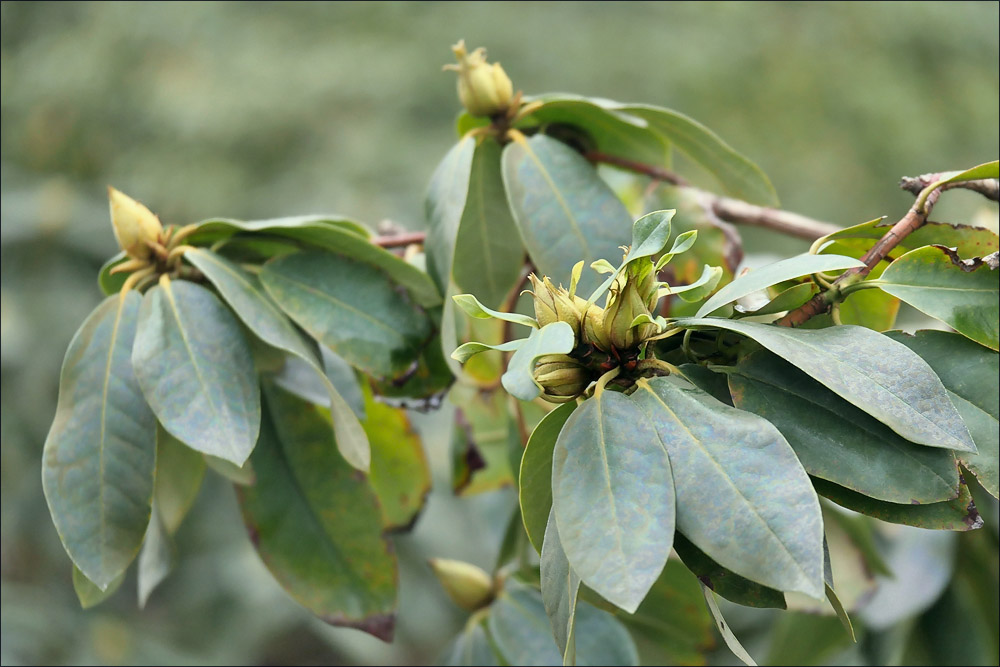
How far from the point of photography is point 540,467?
0.41 metres

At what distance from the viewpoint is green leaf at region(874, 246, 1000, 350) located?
42 centimetres

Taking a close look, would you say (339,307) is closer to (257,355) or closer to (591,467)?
(257,355)

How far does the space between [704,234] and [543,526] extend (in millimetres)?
389

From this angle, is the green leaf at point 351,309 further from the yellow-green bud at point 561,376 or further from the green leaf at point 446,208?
the yellow-green bud at point 561,376

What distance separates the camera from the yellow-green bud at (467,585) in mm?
719

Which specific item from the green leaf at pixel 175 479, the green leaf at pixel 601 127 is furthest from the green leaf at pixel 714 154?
the green leaf at pixel 175 479

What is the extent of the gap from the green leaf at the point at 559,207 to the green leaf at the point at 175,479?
10.9 inches

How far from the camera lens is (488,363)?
0.73 metres

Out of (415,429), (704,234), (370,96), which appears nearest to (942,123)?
(370,96)

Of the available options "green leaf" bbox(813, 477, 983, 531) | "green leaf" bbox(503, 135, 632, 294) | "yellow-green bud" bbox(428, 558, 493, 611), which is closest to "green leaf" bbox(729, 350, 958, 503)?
"green leaf" bbox(813, 477, 983, 531)

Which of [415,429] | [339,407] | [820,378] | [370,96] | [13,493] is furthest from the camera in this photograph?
[370,96]

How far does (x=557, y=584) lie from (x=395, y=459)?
1.14 feet

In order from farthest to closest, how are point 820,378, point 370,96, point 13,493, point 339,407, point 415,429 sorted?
point 370,96
point 13,493
point 415,429
point 339,407
point 820,378

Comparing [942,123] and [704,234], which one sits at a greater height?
[704,234]
